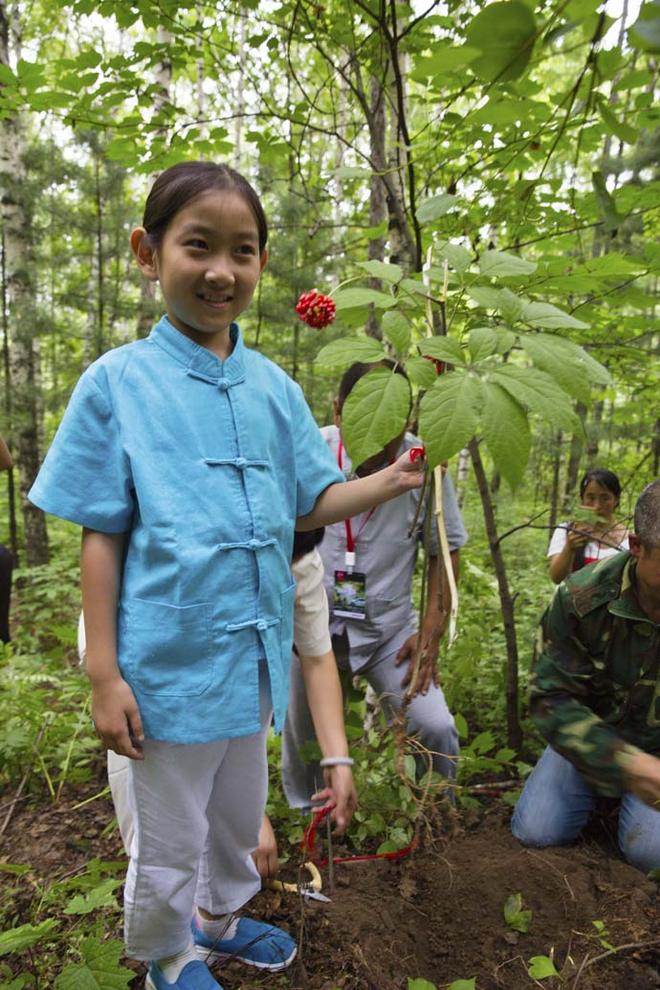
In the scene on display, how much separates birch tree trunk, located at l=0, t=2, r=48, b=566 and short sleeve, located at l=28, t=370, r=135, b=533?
5941 mm

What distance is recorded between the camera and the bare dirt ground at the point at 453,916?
172 cm

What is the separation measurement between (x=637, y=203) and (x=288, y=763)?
96.6 inches

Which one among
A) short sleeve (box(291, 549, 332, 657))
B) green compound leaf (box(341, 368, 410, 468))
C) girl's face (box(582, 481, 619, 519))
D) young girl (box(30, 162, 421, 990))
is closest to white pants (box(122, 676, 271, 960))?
young girl (box(30, 162, 421, 990))

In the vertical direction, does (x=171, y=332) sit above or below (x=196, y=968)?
above

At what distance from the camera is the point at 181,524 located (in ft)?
4.16

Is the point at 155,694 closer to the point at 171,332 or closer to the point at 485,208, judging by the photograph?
the point at 171,332

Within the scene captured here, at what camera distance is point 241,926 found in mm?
1801

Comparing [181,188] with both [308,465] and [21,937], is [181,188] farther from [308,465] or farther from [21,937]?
[21,937]

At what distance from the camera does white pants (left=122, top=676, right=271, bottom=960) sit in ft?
4.49

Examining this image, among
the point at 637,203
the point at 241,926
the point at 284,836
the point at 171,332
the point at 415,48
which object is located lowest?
the point at 284,836

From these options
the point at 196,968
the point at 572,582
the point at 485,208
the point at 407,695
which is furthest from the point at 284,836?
the point at 485,208

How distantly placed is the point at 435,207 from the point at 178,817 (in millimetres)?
1448

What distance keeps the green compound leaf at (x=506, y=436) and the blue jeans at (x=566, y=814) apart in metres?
1.97

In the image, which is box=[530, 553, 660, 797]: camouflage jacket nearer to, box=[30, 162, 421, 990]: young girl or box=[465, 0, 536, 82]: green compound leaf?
box=[30, 162, 421, 990]: young girl
